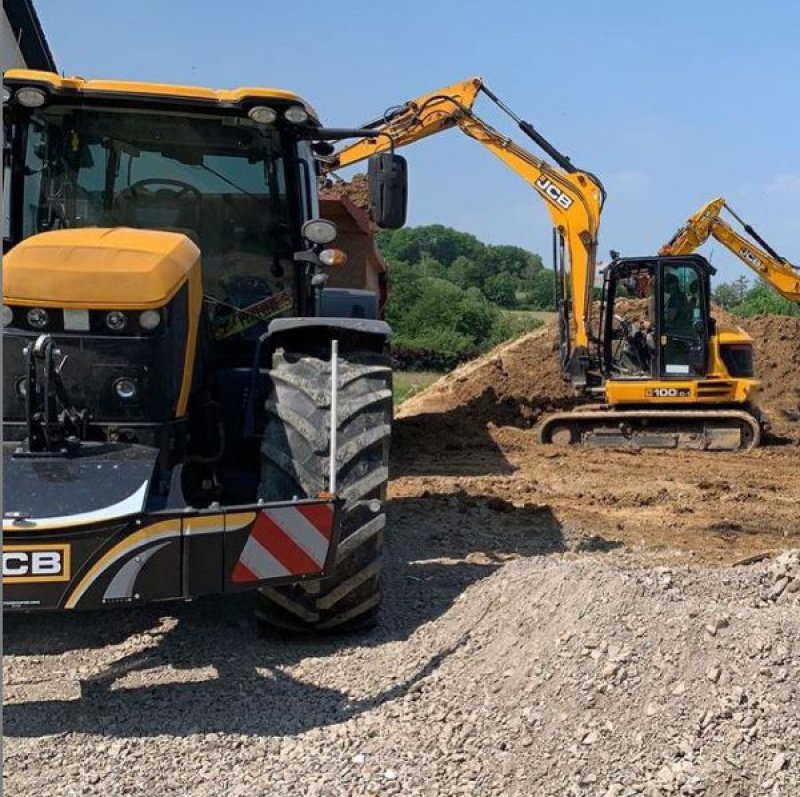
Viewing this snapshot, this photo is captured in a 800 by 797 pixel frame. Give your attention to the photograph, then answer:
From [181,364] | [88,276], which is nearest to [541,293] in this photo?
[181,364]

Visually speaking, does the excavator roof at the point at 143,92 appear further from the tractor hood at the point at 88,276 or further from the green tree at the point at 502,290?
the green tree at the point at 502,290

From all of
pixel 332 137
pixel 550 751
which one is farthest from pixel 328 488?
pixel 332 137

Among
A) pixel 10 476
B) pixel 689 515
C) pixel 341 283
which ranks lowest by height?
pixel 689 515

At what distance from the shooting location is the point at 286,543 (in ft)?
12.4

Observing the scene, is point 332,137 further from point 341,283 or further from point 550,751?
point 341,283

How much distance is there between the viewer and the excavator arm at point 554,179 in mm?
13086

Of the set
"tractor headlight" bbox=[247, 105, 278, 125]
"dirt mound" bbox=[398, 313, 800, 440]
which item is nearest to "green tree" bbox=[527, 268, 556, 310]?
"dirt mound" bbox=[398, 313, 800, 440]

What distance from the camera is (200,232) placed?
5.38m

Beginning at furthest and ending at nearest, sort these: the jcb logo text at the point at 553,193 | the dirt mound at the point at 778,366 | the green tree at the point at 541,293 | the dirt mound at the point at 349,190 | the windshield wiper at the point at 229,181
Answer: the green tree at the point at 541,293 < the dirt mound at the point at 778,366 < the jcb logo text at the point at 553,193 < the dirt mound at the point at 349,190 < the windshield wiper at the point at 229,181

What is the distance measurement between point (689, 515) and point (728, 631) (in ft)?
15.5

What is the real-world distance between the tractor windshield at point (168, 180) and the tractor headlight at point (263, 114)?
126mm

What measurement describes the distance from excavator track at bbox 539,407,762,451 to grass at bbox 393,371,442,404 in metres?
5.35

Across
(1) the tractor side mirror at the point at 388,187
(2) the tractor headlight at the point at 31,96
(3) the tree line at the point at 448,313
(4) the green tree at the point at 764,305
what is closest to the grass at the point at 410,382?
(3) the tree line at the point at 448,313

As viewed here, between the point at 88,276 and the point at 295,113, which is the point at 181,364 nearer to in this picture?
the point at 88,276
